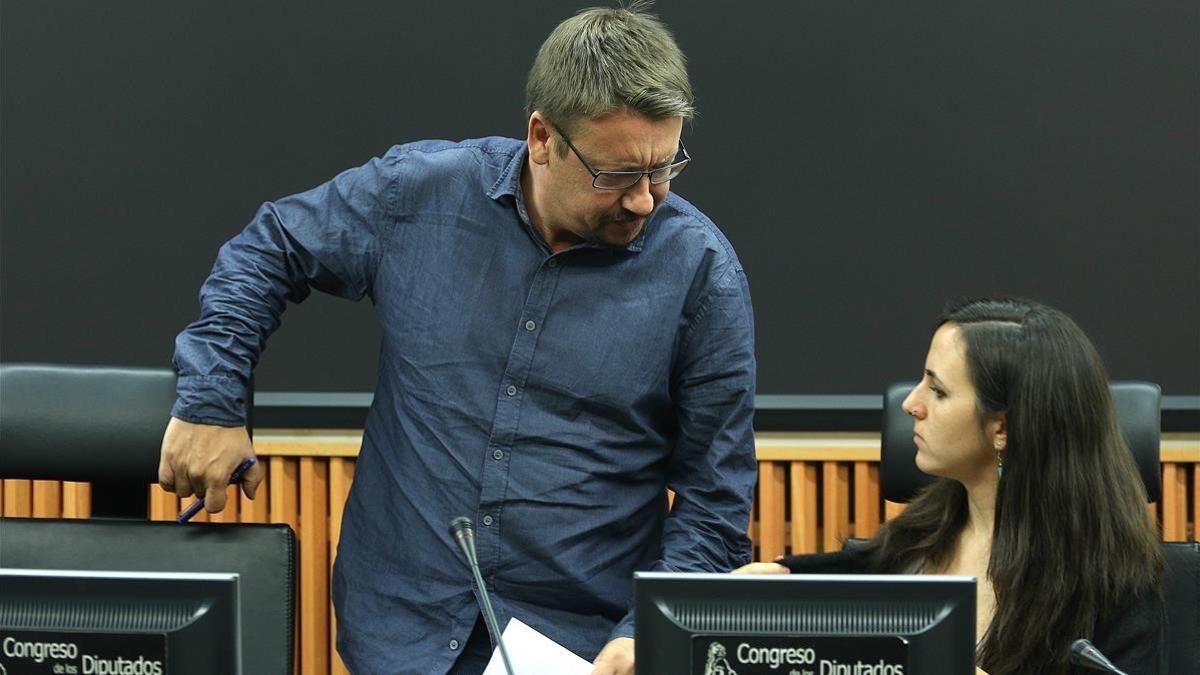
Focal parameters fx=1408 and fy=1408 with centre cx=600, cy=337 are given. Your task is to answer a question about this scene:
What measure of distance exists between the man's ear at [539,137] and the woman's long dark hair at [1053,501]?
0.67m

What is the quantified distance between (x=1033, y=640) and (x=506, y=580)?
731 mm

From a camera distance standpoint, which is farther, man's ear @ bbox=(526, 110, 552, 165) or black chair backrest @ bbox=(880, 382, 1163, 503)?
black chair backrest @ bbox=(880, 382, 1163, 503)

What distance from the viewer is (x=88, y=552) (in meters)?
2.12

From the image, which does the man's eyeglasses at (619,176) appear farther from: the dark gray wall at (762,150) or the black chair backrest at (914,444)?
the dark gray wall at (762,150)

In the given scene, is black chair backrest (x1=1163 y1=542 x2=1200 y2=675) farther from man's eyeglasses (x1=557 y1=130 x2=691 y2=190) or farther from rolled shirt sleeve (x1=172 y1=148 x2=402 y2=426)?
rolled shirt sleeve (x1=172 y1=148 x2=402 y2=426)

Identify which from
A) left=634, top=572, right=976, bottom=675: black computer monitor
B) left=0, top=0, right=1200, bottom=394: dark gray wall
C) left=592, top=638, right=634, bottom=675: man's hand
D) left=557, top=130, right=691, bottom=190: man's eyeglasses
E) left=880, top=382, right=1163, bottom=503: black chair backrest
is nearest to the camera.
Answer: left=634, top=572, right=976, bottom=675: black computer monitor

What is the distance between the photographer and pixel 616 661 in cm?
174

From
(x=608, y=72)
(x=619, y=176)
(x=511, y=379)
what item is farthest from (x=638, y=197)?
(x=511, y=379)

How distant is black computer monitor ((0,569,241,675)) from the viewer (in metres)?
1.36

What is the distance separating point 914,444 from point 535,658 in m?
0.74

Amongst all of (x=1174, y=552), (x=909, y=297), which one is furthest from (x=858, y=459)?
(x=1174, y=552)

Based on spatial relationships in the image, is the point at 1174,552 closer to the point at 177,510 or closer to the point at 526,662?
the point at 526,662

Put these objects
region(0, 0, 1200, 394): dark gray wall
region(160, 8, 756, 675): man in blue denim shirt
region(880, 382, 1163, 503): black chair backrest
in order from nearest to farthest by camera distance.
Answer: region(160, 8, 756, 675): man in blue denim shirt, region(880, 382, 1163, 503): black chair backrest, region(0, 0, 1200, 394): dark gray wall

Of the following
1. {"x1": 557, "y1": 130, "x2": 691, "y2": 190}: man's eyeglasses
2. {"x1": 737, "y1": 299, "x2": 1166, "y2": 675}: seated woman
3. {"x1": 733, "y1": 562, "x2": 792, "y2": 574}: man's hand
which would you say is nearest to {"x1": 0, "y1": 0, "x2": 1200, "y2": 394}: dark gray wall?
{"x1": 737, "y1": 299, "x2": 1166, "y2": 675}: seated woman
